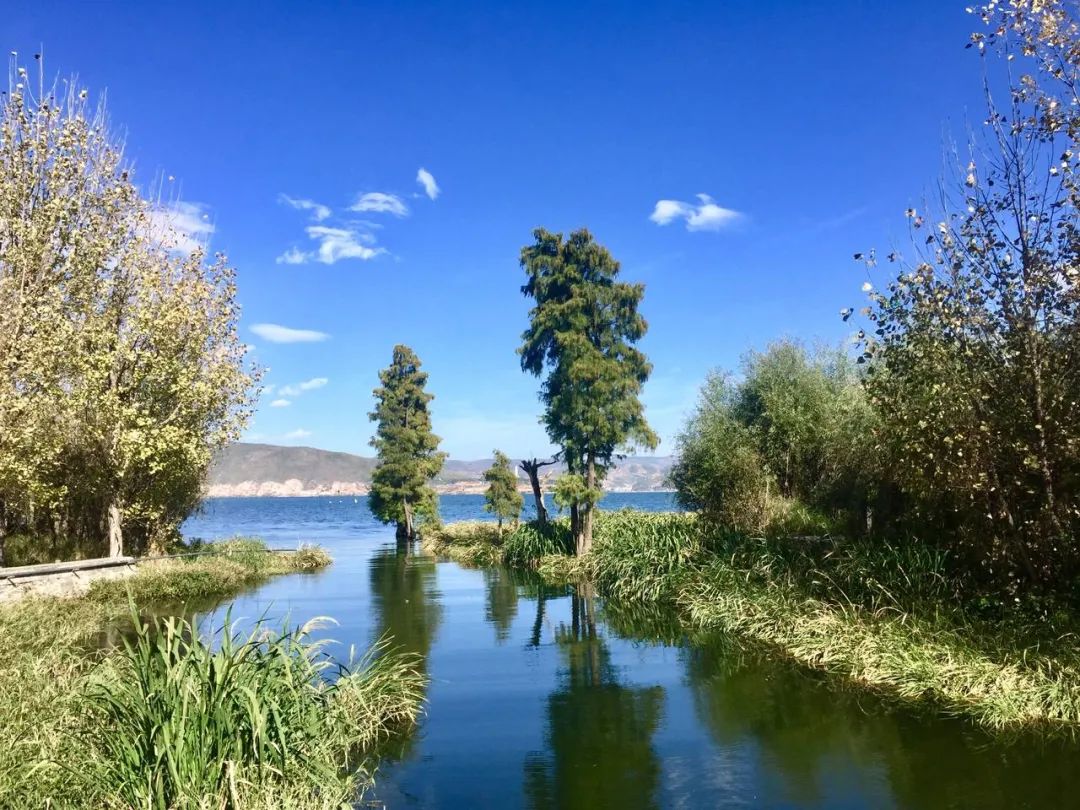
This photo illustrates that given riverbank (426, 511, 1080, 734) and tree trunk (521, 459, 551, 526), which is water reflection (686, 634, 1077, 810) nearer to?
riverbank (426, 511, 1080, 734)

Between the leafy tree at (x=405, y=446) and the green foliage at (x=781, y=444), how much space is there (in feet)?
60.4

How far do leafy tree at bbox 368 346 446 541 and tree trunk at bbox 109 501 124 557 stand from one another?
60.1ft

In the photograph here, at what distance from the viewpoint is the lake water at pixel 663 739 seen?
7.87m

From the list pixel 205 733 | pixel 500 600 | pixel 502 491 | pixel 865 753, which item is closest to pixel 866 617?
pixel 865 753

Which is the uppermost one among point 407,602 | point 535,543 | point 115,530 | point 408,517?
point 115,530

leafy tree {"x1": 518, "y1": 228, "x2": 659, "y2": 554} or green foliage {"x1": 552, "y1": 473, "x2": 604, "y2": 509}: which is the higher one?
leafy tree {"x1": 518, "y1": 228, "x2": 659, "y2": 554}

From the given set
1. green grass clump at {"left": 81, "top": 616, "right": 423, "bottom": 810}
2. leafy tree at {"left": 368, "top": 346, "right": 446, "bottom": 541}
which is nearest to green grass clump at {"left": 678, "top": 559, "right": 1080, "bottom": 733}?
green grass clump at {"left": 81, "top": 616, "right": 423, "bottom": 810}

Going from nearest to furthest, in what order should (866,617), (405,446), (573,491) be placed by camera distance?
1. (866,617)
2. (573,491)
3. (405,446)

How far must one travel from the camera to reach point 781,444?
24.1 meters

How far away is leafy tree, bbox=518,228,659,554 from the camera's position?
84.3 ft

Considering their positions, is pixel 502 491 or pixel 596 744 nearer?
pixel 596 744

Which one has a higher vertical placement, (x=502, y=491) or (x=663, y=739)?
(x=502, y=491)

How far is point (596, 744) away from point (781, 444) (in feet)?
53.8

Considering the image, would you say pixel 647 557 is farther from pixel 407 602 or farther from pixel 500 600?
pixel 407 602
